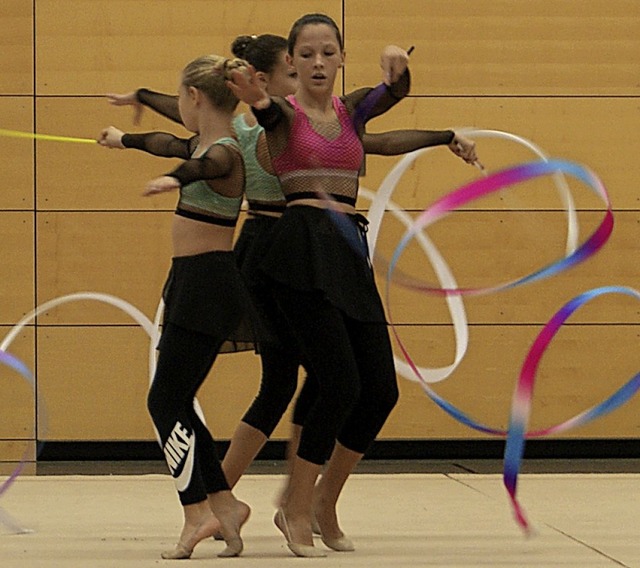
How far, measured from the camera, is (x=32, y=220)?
19.7 ft

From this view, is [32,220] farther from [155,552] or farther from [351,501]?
[155,552]

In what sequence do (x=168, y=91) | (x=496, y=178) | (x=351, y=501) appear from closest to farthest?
(x=496, y=178) < (x=351, y=501) < (x=168, y=91)

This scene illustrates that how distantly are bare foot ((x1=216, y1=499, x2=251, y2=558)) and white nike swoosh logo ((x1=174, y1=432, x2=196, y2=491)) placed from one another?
0.12m

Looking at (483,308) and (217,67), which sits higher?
(217,67)

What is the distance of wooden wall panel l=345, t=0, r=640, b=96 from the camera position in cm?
603

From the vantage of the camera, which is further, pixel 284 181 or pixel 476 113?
pixel 476 113

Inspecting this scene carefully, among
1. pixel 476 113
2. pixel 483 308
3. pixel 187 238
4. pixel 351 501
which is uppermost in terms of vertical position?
pixel 476 113

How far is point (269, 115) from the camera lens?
3473 millimetres

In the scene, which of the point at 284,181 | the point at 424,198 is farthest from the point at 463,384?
the point at 284,181

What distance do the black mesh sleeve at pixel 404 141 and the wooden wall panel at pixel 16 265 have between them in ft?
8.54

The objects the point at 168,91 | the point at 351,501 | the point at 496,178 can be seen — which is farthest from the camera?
the point at 168,91

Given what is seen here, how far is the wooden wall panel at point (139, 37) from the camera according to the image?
5996 mm

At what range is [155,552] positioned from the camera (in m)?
3.53

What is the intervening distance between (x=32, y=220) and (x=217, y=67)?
2.62 metres
